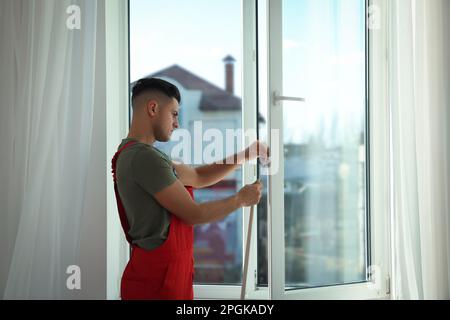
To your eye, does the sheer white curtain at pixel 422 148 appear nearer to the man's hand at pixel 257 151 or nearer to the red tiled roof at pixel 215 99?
the man's hand at pixel 257 151

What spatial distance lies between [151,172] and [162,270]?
0.96 ft

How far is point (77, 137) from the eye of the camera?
1.73m

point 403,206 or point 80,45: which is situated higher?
point 80,45

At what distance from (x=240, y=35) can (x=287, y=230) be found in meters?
1.00

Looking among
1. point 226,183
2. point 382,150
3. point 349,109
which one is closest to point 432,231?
point 382,150

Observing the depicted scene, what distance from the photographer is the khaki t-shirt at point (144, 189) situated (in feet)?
4.32

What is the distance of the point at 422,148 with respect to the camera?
1.91 m

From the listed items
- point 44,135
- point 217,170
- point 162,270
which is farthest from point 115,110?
point 162,270

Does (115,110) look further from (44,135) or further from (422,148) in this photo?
(422,148)

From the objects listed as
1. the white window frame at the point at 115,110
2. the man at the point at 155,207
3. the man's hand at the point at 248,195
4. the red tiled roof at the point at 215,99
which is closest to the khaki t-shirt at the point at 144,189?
the man at the point at 155,207

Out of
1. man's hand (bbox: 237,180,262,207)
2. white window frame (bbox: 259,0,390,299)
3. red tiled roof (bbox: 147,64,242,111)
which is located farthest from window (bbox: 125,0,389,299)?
red tiled roof (bbox: 147,64,242,111)

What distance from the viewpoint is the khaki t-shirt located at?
1.32 metres

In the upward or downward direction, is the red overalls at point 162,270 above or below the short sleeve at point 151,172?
below
